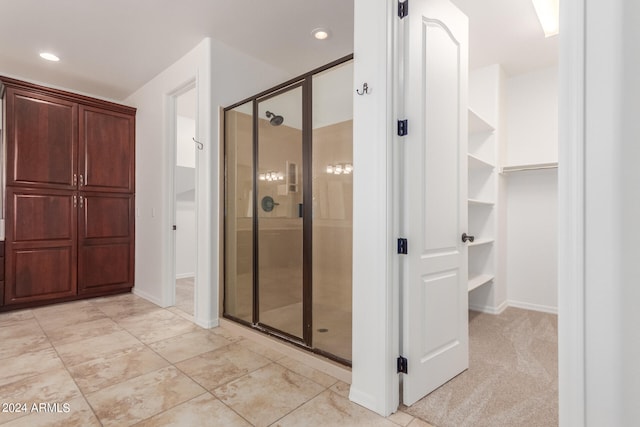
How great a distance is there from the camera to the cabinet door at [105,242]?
372 cm

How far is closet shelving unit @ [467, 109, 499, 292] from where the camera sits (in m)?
3.32

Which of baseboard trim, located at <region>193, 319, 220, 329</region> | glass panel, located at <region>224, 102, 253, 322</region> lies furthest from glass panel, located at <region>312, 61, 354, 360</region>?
baseboard trim, located at <region>193, 319, 220, 329</region>

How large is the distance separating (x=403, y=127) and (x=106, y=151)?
388 cm

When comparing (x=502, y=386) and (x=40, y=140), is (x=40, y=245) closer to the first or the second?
(x=40, y=140)

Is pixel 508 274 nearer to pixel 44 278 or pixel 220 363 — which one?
pixel 220 363

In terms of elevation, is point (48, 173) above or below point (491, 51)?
below

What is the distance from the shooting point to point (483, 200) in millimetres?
3402

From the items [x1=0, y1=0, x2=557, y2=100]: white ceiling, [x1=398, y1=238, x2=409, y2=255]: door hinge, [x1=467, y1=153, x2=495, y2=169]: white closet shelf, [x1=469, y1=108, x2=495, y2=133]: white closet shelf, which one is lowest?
[x1=398, y1=238, x2=409, y2=255]: door hinge

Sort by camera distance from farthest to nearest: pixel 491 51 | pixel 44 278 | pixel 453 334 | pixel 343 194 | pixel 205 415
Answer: pixel 44 278 → pixel 491 51 → pixel 343 194 → pixel 453 334 → pixel 205 415

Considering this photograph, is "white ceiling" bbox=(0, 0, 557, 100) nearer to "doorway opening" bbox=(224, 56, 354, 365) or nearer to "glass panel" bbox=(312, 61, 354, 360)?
"doorway opening" bbox=(224, 56, 354, 365)

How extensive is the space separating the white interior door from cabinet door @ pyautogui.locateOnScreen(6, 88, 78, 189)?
392 centimetres

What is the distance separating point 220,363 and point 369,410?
3.60ft

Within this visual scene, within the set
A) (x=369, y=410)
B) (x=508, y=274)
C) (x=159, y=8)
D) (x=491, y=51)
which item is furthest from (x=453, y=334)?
(x=159, y=8)

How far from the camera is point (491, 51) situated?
3127 mm
